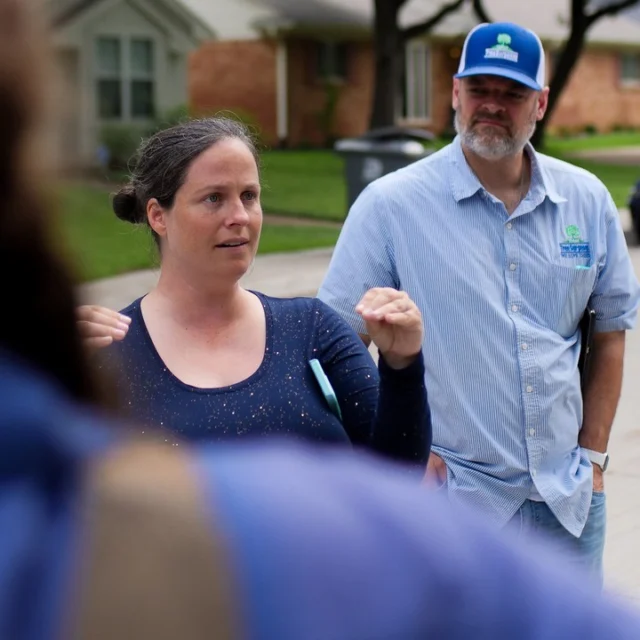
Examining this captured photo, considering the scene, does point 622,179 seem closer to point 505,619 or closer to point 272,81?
point 272,81

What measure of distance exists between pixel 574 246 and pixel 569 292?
0.14 metres

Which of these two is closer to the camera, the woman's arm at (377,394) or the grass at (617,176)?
the woman's arm at (377,394)

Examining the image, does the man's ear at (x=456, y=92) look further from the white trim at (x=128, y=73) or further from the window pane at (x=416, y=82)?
the window pane at (x=416, y=82)

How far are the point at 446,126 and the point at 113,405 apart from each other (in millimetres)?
42577

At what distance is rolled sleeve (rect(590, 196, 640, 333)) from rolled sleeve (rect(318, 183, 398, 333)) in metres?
0.62

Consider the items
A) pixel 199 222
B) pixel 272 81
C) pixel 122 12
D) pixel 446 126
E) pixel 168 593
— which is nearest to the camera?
pixel 168 593

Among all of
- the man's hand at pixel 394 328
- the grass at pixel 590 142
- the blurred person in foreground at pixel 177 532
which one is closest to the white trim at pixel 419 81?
the grass at pixel 590 142

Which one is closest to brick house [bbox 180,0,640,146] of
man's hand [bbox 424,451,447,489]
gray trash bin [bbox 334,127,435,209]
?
gray trash bin [bbox 334,127,435,209]

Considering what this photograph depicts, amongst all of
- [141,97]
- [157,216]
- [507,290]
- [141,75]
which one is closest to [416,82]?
[141,75]

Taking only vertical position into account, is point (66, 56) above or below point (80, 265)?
above

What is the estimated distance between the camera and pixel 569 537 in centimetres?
351

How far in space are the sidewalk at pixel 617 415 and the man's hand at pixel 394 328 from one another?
2.05 feet

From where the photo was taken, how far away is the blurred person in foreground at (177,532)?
77cm

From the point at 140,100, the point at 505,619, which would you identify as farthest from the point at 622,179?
the point at 505,619
